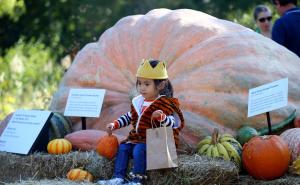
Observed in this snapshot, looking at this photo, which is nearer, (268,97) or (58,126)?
(268,97)

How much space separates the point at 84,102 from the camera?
5371 mm

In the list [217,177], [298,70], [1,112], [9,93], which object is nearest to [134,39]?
[298,70]

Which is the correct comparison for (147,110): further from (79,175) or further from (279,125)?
(279,125)

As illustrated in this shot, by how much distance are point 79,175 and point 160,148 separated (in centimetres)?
74

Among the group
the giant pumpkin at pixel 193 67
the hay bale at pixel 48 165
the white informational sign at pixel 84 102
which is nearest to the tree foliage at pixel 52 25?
the giant pumpkin at pixel 193 67

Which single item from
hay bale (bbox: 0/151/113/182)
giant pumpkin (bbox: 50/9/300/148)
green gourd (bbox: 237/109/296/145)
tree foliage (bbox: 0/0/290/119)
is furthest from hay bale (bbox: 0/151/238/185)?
tree foliage (bbox: 0/0/290/119)

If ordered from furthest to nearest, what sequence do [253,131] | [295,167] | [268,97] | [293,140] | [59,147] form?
[59,147] → [253,131] → [268,97] → [293,140] → [295,167]

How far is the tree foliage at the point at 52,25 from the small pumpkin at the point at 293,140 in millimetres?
6914

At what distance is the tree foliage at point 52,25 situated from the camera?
12.0 metres

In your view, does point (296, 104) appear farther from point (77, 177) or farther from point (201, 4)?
point (201, 4)

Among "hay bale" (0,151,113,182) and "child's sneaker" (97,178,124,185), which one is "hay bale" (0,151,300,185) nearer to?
"hay bale" (0,151,113,182)

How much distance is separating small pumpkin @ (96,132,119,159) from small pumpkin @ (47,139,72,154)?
20.4 inches

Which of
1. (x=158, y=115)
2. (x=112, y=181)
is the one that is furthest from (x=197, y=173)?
(x=112, y=181)

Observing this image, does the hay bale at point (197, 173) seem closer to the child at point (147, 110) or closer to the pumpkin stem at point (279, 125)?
the child at point (147, 110)
